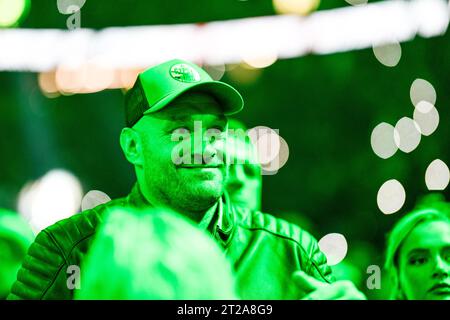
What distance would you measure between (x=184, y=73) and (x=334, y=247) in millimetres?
1390

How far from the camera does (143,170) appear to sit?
4.67 ft

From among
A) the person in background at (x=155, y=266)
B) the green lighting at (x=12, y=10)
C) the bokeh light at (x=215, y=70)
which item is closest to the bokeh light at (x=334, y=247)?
the bokeh light at (x=215, y=70)

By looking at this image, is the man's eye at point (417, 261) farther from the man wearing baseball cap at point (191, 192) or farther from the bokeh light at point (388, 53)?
the bokeh light at point (388, 53)

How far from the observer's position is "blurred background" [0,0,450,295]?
2018mm

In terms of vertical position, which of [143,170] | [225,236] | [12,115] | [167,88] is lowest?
[225,236]

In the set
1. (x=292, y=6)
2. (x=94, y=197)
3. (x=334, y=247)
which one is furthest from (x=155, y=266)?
(x=334, y=247)

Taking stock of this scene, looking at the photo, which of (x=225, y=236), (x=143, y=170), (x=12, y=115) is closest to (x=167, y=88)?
(x=143, y=170)

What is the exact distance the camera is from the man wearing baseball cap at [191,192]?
1335mm

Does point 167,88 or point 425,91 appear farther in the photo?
point 425,91

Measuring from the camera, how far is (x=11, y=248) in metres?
1.72

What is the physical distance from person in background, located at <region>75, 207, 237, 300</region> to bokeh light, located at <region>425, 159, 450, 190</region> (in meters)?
2.04

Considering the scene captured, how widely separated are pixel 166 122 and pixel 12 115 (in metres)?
1.12

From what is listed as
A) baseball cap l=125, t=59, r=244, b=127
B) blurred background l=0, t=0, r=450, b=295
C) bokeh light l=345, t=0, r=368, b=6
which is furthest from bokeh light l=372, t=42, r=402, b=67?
baseball cap l=125, t=59, r=244, b=127

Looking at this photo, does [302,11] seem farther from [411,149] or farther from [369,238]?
[369,238]
